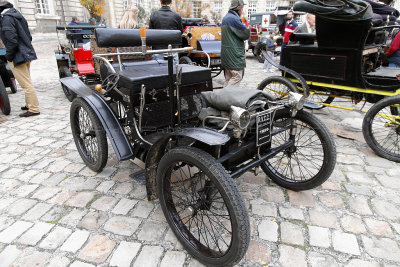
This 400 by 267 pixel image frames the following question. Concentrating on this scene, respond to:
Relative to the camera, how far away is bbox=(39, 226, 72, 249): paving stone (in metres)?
2.28

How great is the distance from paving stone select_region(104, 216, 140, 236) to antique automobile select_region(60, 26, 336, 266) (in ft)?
1.09

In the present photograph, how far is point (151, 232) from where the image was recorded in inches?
95.4

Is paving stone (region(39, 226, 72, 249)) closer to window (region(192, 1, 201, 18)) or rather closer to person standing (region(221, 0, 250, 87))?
person standing (region(221, 0, 250, 87))

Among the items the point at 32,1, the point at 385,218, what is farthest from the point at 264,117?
the point at 32,1

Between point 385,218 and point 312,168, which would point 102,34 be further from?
point 385,218

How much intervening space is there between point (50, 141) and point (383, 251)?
179 inches

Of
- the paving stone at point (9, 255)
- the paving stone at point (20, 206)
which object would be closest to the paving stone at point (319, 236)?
the paving stone at point (9, 255)

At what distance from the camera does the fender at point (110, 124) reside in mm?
2783

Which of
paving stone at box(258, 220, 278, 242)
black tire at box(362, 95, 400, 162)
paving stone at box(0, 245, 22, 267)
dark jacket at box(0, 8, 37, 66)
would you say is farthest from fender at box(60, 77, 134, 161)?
black tire at box(362, 95, 400, 162)

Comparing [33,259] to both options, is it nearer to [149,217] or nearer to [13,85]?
[149,217]

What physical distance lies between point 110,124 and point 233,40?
3465 millimetres

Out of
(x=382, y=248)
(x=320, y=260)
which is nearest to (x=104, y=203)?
(x=320, y=260)

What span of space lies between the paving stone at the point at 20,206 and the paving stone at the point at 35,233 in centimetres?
35

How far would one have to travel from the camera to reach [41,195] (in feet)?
9.76
